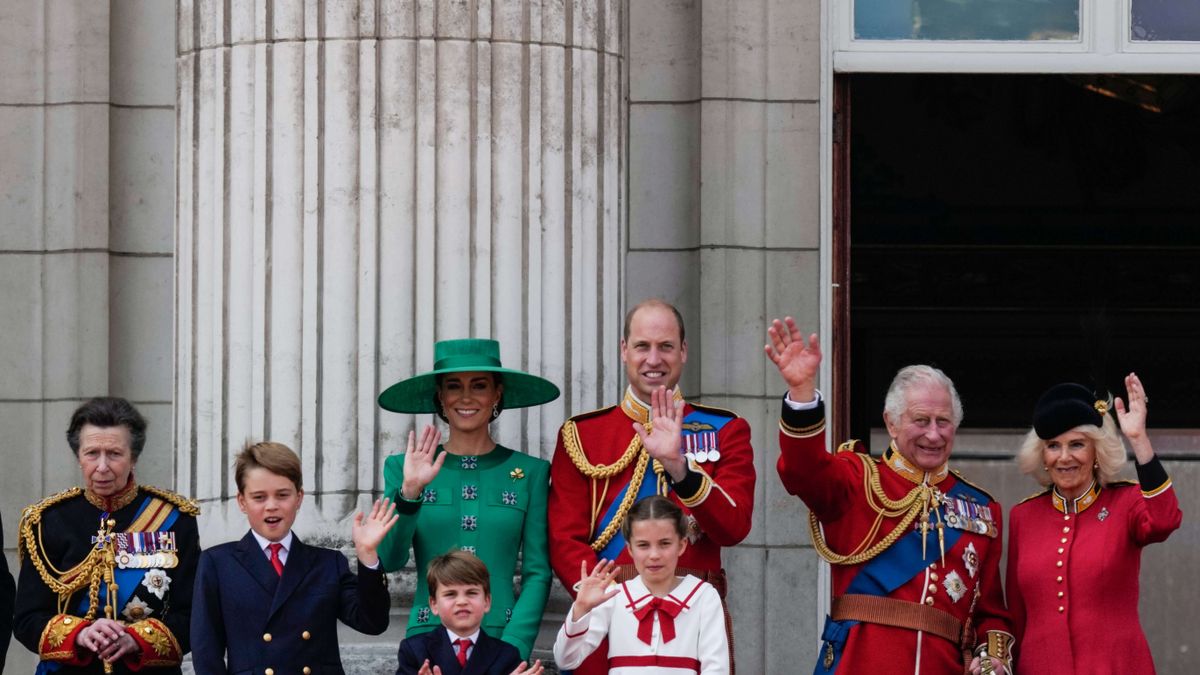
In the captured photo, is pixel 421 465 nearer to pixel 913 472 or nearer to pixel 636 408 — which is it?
pixel 636 408

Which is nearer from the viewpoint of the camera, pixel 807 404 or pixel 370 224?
pixel 807 404

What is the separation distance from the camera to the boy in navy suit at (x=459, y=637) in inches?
261

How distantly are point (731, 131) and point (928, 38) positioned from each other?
85 centimetres

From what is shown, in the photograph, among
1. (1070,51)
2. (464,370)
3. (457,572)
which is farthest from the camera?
(1070,51)

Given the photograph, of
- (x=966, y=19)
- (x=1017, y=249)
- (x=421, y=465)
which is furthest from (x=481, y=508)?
(x=1017, y=249)

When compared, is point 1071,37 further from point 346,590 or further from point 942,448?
point 346,590

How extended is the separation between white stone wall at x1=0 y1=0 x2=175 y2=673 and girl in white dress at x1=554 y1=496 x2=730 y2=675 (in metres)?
2.68

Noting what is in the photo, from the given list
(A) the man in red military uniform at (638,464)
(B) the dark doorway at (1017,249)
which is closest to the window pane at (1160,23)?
(A) the man in red military uniform at (638,464)

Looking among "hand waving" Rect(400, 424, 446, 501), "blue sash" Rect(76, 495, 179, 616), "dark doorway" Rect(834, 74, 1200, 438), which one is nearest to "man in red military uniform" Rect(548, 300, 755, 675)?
"hand waving" Rect(400, 424, 446, 501)

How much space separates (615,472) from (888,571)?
871 mm

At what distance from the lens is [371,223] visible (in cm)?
771

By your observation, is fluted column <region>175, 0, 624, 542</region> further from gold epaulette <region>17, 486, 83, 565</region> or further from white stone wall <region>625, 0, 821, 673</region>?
white stone wall <region>625, 0, 821, 673</region>

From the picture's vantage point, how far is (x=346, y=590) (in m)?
6.92

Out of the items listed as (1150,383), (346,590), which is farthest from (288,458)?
(1150,383)
